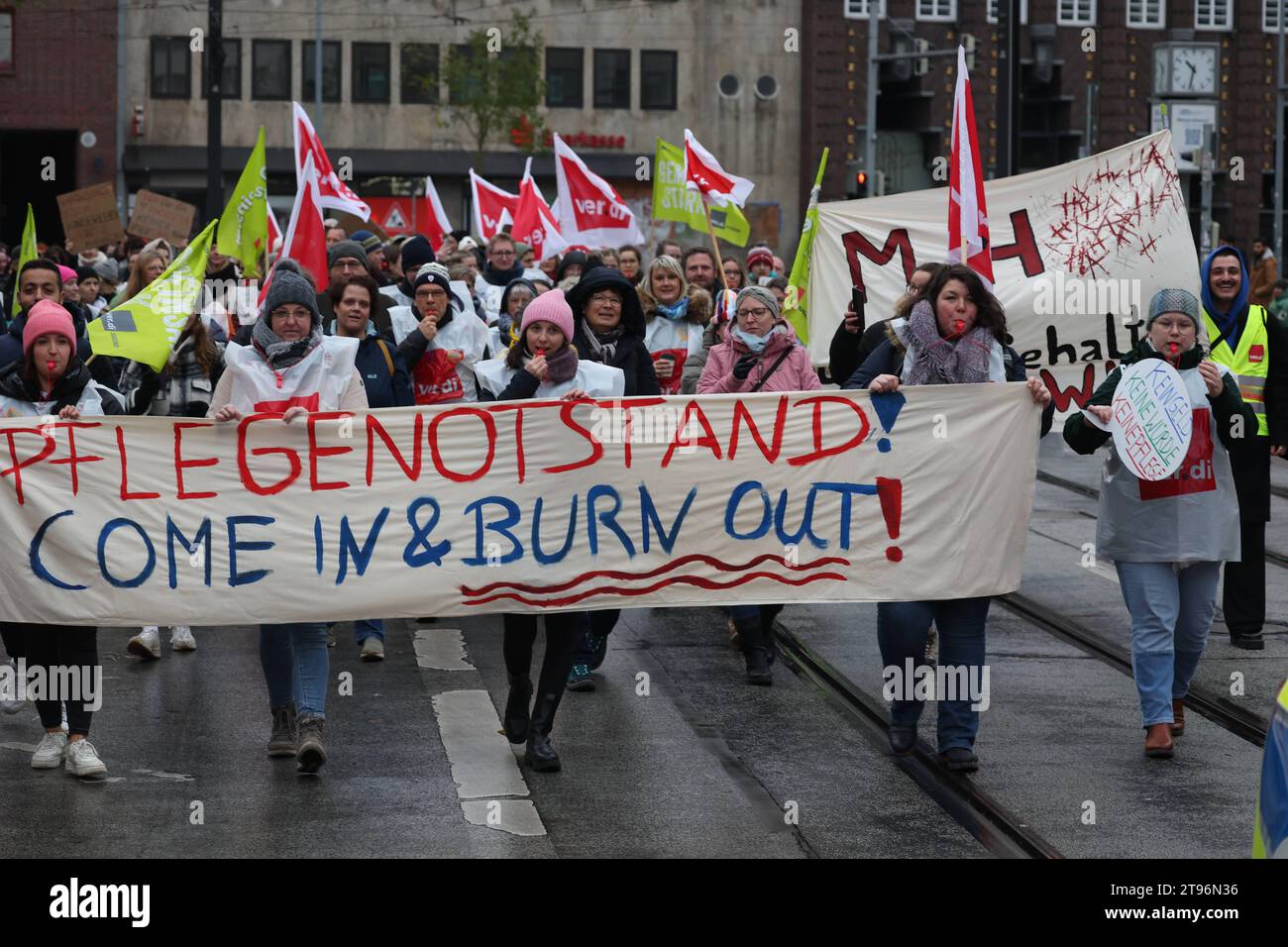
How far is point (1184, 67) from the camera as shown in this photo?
A: 55094mm

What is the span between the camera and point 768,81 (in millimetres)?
56719

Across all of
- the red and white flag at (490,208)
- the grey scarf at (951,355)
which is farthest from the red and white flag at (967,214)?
the red and white flag at (490,208)

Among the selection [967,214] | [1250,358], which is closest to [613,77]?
[1250,358]

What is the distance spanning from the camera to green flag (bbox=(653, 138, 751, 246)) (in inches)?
667

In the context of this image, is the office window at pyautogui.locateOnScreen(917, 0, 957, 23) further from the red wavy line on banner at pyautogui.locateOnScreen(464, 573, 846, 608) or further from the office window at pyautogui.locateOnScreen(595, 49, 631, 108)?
the red wavy line on banner at pyautogui.locateOnScreen(464, 573, 846, 608)

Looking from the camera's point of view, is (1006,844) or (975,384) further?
(975,384)

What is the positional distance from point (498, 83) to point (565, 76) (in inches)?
210

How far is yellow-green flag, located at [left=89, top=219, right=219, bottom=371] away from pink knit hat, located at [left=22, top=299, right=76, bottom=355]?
1390mm

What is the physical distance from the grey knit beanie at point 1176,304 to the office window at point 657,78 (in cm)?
4934

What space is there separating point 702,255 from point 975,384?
16.1ft

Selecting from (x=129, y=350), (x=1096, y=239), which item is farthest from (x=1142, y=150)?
(x=129, y=350)

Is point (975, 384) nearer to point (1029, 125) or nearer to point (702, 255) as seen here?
point (702, 255)

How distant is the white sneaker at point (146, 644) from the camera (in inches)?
381

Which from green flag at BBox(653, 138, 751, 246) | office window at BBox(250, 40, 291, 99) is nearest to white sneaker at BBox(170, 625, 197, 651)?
green flag at BBox(653, 138, 751, 246)
